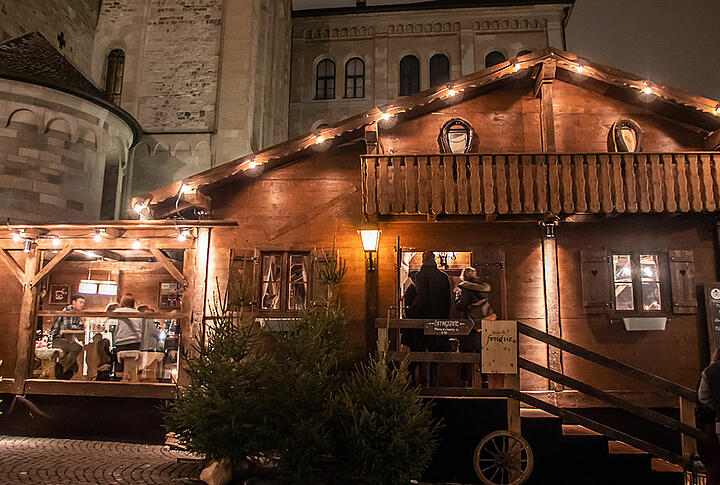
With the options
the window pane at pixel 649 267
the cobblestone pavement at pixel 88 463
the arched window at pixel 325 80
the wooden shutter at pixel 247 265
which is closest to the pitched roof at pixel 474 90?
the wooden shutter at pixel 247 265

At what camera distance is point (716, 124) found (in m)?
11.5

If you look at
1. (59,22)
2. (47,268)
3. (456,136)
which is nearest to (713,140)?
(456,136)

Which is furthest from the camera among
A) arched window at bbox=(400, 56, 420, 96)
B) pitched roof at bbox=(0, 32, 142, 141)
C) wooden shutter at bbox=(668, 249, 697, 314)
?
arched window at bbox=(400, 56, 420, 96)

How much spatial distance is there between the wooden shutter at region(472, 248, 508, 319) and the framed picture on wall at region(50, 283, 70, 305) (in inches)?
415

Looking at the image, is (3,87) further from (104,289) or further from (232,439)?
(232,439)

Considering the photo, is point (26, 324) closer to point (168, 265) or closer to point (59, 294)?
point (168, 265)

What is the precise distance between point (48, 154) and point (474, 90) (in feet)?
44.7

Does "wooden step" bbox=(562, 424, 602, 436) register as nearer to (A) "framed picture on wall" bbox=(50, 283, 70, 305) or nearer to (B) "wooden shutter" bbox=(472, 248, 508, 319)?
(B) "wooden shutter" bbox=(472, 248, 508, 319)

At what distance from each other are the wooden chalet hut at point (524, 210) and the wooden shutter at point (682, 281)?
0.03 meters

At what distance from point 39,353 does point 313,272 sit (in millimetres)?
5685

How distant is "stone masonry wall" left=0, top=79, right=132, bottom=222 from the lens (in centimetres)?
1741

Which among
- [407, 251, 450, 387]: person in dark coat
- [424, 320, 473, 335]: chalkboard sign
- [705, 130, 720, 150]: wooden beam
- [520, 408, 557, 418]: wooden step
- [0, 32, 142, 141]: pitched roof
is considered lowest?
[520, 408, 557, 418]: wooden step

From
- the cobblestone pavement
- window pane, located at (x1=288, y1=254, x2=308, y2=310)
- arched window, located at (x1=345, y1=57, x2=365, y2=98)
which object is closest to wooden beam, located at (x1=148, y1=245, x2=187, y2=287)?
window pane, located at (x1=288, y1=254, x2=308, y2=310)

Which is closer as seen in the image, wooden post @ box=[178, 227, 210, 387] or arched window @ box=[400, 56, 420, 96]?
wooden post @ box=[178, 227, 210, 387]
